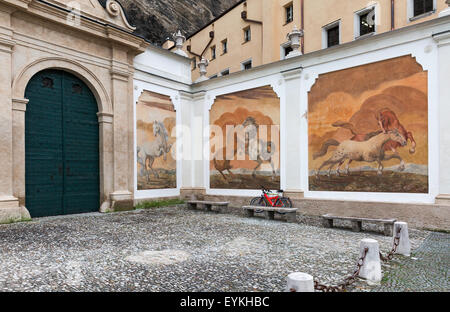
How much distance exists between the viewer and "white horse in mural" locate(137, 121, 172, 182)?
38.7 ft

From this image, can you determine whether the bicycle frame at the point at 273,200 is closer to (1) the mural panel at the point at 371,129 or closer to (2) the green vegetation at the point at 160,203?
(1) the mural panel at the point at 371,129

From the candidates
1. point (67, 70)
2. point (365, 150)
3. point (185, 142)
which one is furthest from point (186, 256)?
point (185, 142)

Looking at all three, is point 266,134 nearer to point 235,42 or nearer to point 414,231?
point 414,231

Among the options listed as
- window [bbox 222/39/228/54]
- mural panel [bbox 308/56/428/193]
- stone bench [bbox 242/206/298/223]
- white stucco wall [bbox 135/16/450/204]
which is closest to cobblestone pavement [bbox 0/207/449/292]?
stone bench [bbox 242/206/298/223]

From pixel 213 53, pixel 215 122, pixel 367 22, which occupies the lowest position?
pixel 215 122

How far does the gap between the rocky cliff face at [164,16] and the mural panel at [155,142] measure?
21.8 metres

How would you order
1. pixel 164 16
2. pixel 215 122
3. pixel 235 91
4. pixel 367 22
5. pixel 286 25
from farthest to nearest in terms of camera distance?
pixel 164 16
pixel 286 25
pixel 367 22
pixel 215 122
pixel 235 91

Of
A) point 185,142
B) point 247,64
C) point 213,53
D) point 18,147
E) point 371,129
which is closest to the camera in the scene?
point 18,147

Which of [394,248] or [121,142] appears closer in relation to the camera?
[394,248]

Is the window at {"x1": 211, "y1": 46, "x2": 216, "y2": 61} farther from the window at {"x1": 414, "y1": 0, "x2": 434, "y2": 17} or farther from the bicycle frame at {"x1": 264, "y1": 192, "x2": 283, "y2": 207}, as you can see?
the bicycle frame at {"x1": 264, "y1": 192, "x2": 283, "y2": 207}

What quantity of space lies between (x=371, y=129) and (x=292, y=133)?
263 centimetres

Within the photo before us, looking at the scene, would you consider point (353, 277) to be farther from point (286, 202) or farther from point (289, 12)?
point (289, 12)

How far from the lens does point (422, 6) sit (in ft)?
51.1

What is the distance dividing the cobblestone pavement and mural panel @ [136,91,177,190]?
3687 millimetres
